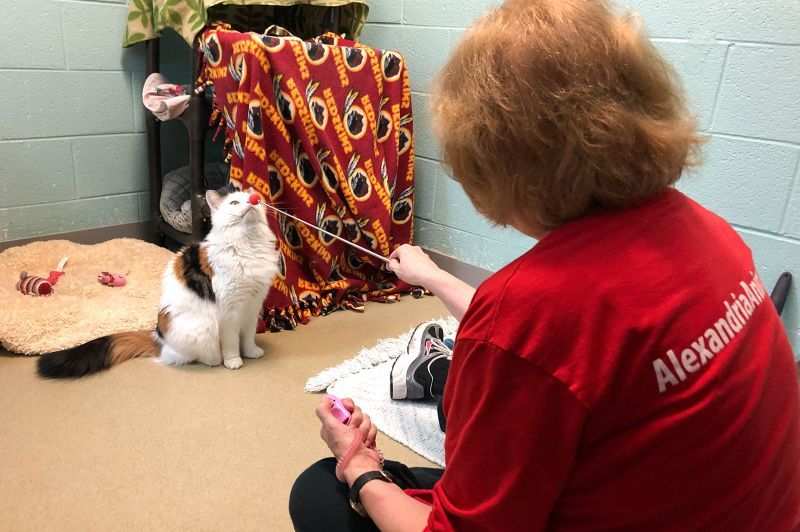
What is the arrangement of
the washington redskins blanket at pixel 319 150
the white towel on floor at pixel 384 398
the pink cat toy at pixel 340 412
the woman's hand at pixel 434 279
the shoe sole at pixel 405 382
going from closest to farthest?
the pink cat toy at pixel 340 412 → the woman's hand at pixel 434 279 → the white towel on floor at pixel 384 398 → the shoe sole at pixel 405 382 → the washington redskins blanket at pixel 319 150

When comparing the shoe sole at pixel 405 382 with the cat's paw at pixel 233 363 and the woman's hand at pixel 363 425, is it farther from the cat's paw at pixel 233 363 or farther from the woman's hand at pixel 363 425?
the woman's hand at pixel 363 425

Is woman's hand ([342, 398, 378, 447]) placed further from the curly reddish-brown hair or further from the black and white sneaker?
the black and white sneaker

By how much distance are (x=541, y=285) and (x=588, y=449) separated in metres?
0.15

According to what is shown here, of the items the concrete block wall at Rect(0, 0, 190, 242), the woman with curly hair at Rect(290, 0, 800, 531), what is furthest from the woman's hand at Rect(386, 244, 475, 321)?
the concrete block wall at Rect(0, 0, 190, 242)

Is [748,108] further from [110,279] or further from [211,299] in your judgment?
[110,279]

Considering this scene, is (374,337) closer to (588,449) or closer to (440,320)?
(440,320)

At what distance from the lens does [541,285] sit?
1.79 ft

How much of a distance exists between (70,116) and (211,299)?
1.25 meters

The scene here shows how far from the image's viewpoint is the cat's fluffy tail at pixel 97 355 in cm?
169

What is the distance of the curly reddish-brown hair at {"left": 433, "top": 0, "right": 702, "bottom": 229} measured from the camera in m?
0.57

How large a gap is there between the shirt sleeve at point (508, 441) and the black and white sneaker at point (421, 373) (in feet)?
3.30

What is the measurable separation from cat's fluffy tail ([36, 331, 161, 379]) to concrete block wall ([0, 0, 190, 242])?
970mm

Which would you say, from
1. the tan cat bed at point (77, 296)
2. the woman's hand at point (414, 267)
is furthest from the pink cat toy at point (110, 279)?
the woman's hand at point (414, 267)

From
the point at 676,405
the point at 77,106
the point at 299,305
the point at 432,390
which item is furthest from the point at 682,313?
the point at 77,106
